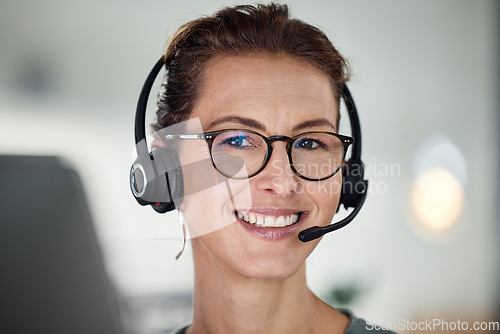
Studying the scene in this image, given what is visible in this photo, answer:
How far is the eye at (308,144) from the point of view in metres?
1.03

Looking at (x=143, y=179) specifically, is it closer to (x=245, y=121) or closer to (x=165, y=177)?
(x=165, y=177)

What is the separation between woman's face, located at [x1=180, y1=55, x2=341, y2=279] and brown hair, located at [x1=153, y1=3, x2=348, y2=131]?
3 centimetres

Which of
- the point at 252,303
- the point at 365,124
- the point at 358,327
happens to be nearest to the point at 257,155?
the point at 252,303

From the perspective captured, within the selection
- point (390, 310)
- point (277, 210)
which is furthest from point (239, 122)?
point (390, 310)

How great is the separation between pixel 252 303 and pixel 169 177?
0.38m

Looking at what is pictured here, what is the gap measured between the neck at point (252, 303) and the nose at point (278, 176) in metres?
0.24

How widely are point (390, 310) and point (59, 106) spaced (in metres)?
1.34

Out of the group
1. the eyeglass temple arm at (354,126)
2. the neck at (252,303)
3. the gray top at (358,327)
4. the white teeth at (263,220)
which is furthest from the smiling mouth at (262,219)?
the gray top at (358,327)

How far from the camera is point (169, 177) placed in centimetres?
105

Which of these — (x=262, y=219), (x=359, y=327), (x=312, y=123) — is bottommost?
(x=359, y=327)

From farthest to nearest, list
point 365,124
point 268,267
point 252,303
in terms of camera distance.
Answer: point 365,124 < point 252,303 < point 268,267

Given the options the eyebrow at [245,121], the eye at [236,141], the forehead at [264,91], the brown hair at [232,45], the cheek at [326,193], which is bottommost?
the cheek at [326,193]

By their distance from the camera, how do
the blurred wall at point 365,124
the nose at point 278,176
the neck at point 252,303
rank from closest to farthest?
the nose at point 278,176
the neck at point 252,303
the blurred wall at point 365,124

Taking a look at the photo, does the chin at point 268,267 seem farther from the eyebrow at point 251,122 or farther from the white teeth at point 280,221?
the eyebrow at point 251,122
